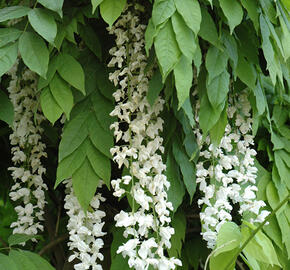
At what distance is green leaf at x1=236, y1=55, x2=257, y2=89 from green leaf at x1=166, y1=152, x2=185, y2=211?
0.85 feet

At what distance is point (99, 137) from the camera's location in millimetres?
1034

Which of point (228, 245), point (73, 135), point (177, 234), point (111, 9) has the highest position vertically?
point (111, 9)

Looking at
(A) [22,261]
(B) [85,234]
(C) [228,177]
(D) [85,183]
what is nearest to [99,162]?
(D) [85,183]

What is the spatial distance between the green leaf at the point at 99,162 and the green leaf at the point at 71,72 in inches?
5.5

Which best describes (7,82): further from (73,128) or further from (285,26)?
(285,26)

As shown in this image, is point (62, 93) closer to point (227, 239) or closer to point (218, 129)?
point (218, 129)

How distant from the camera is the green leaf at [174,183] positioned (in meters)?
1.12

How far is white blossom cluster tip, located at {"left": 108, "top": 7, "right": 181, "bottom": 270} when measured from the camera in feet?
3.01

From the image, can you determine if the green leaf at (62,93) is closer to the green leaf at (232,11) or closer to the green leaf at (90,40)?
the green leaf at (90,40)

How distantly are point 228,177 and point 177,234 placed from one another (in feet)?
0.65

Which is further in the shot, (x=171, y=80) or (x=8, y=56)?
(x=171, y=80)

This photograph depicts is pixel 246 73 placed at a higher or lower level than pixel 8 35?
lower

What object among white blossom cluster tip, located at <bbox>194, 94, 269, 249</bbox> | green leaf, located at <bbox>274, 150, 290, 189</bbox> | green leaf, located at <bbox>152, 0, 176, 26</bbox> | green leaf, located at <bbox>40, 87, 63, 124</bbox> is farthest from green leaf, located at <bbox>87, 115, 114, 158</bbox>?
green leaf, located at <bbox>274, 150, 290, 189</bbox>

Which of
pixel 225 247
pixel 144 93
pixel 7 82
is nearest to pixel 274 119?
pixel 144 93
